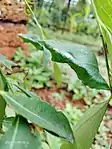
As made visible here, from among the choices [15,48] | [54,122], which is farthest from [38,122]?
[15,48]

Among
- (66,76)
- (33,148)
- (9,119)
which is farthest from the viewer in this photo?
(66,76)

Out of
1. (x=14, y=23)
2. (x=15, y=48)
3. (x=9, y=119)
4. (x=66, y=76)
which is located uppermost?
(x=9, y=119)

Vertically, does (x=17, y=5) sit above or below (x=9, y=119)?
below

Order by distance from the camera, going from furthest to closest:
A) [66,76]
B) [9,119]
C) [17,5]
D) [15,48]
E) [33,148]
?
1. [66,76]
2. [15,48]
3. [17,5]
4. [9,119]
5. [33,148]

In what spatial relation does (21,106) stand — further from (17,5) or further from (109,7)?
(17,5)

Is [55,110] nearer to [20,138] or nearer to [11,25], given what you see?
[20,138]

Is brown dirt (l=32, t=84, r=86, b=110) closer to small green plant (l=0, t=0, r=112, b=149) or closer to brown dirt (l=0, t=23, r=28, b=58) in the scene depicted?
brown dirt (l=0, t=23, r=28, b=58)

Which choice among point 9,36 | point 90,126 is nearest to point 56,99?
point 9,36
